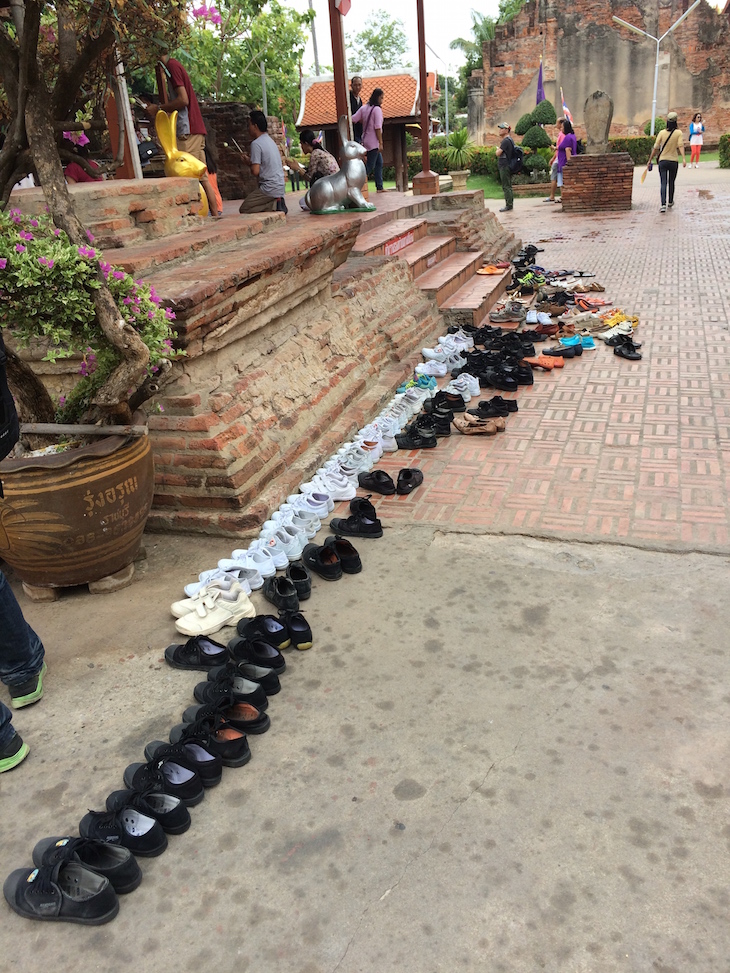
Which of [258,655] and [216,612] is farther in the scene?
[216,612]

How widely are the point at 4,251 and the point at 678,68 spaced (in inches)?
1513

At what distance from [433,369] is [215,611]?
3937 mm

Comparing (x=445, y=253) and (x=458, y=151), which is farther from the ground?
(x=458, y=151)

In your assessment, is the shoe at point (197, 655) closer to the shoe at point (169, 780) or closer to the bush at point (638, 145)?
the shoe at point (169, 780)

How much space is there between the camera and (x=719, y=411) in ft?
18.2

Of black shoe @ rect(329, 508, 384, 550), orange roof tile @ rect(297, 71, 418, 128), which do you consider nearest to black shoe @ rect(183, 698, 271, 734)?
black shoe @ rect(329, 508, 384, 550)

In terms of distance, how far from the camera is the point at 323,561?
12.6 feet

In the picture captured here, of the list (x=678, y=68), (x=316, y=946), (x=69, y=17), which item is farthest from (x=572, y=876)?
(x=678, y=68)

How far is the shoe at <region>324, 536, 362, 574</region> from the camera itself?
382 cm

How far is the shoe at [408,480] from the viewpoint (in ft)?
15.2

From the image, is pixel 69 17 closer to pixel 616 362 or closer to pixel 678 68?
pixel 616 362

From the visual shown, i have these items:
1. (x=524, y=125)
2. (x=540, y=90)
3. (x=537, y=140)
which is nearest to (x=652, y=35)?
(x=540, y=90)

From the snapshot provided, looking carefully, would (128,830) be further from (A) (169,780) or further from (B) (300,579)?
(B) (300,579)

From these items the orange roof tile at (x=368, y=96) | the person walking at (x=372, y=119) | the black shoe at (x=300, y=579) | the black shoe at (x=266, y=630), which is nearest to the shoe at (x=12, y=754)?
the black shoe at (x=266, y=630)
